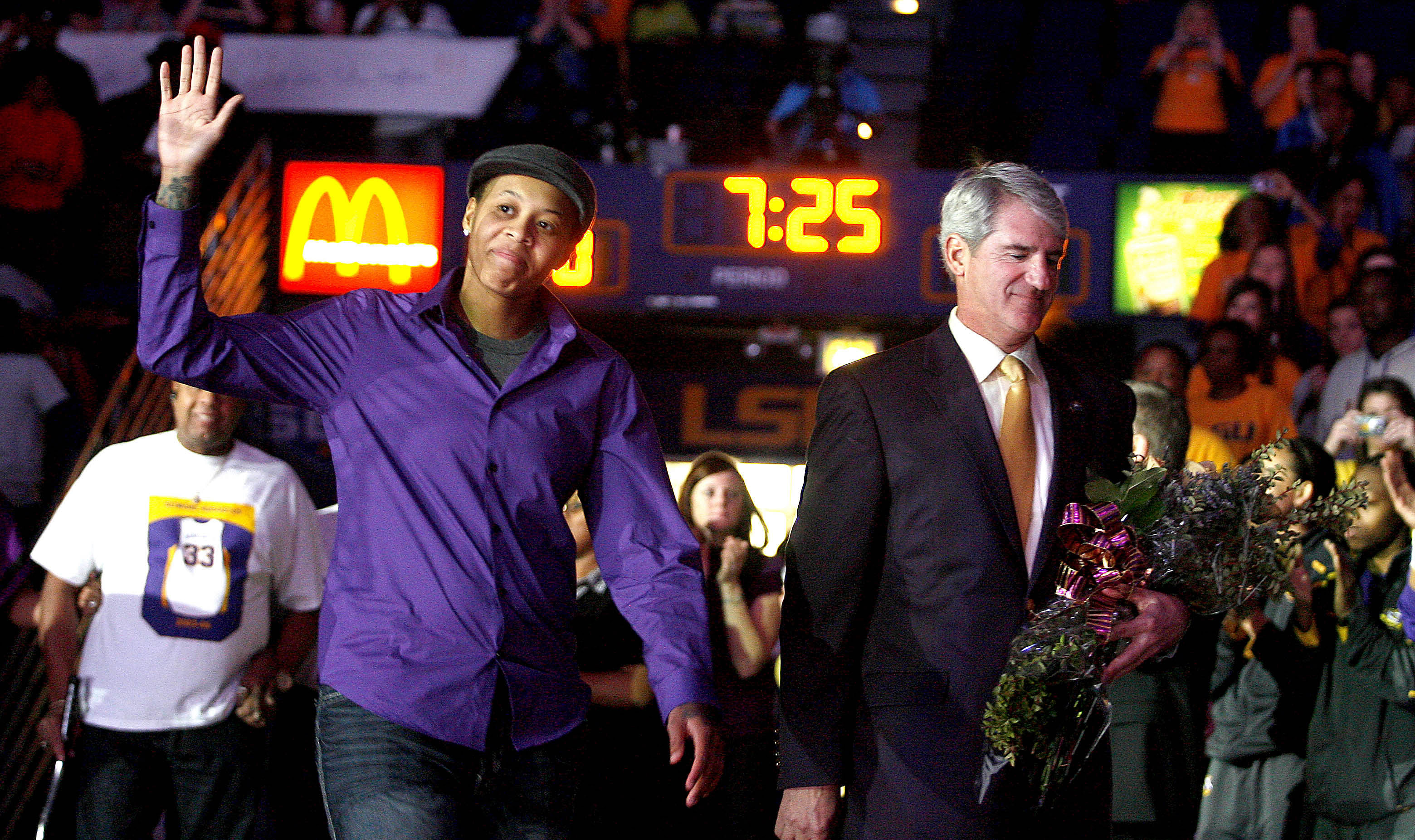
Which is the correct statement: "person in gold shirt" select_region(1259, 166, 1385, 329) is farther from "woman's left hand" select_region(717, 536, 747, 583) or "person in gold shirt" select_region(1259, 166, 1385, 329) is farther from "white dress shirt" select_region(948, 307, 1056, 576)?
"white dress shirt" select_region(948, 307, 1056, 576)

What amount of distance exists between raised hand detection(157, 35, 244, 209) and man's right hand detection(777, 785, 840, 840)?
167 centimetres

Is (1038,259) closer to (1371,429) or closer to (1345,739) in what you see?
(1371,429)

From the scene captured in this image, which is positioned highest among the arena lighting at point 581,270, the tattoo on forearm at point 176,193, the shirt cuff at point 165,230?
the arena lighting at point 581,270

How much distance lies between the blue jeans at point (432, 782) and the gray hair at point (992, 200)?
4.47ft

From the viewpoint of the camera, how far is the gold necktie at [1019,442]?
309 centimetres

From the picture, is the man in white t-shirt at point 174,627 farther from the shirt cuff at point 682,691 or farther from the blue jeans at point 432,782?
the shirt cuff at point 682,691

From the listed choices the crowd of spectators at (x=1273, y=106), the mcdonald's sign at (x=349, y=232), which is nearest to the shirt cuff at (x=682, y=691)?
the mcdonald's sign at (x=349, y=232)

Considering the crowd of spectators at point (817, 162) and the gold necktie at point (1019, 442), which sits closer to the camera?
the gold necktie at point (1019, 442)

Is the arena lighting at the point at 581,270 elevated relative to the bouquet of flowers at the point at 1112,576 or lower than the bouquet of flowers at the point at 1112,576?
elevated

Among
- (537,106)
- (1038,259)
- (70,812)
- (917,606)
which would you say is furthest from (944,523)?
(537,106)

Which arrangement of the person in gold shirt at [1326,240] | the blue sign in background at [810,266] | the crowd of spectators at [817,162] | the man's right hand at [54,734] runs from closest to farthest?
1. the man's right hand at [54,734]
2. the crowd of spectators at [817,162]
3. the blue sign in background at [810,266]
4. the person in gold shirt at [1326,240]

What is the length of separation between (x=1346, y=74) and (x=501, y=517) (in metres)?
8.90

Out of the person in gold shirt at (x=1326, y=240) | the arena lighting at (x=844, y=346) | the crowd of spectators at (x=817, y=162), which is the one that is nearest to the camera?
the crowd of spectators at (x=817, y=162)

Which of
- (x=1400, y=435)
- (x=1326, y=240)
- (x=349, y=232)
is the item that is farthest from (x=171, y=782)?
(x=1326, y=240)
